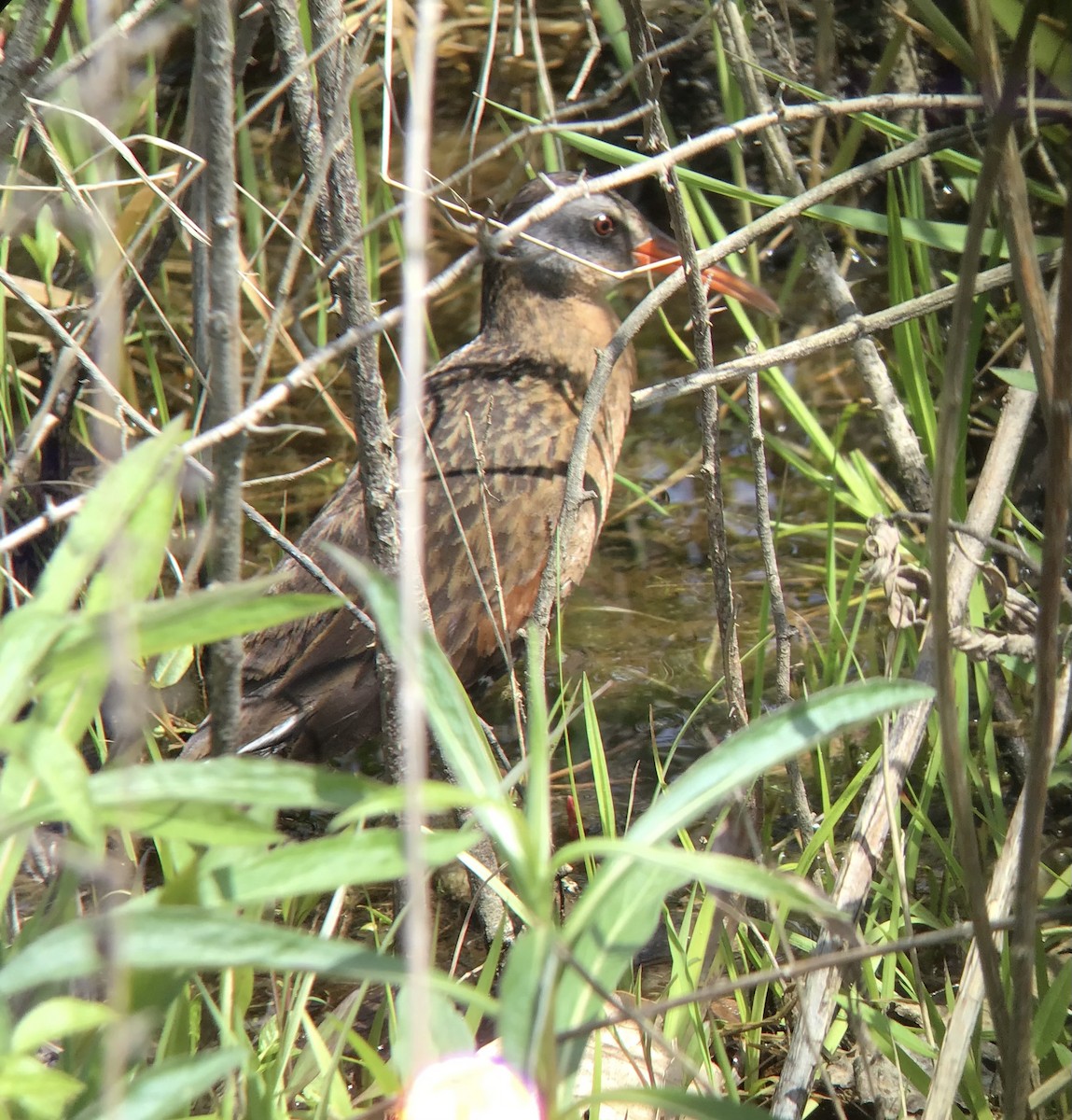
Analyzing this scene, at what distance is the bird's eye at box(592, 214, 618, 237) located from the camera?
322 cm

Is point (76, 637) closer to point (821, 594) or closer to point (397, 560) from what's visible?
point (397, 560)

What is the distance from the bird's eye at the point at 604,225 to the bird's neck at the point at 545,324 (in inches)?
6.7

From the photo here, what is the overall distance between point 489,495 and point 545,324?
0.57m

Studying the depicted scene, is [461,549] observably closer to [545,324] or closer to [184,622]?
[545,324]

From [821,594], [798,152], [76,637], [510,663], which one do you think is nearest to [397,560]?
[510,663]

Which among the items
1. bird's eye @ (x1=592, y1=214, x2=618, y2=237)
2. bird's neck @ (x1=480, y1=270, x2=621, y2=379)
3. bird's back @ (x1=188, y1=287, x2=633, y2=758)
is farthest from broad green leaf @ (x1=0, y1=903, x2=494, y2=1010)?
bird's eye @ (x1=592, y1=214, x2=618, y2=237)

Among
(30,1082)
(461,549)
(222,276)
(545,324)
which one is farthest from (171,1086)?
(545,324)

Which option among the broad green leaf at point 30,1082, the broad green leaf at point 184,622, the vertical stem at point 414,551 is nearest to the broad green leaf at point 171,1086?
the broad green leaf at point 30,1082

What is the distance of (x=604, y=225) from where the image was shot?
323 cm

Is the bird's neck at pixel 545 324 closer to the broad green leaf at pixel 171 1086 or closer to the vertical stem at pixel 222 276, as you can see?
the vertical stem at pixel 222 276

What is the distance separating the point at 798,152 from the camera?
151 inches

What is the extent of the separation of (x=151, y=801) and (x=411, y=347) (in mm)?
358

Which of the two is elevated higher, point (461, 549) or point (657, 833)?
point (657, 833)

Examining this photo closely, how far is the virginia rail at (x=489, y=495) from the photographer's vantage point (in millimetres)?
2594
